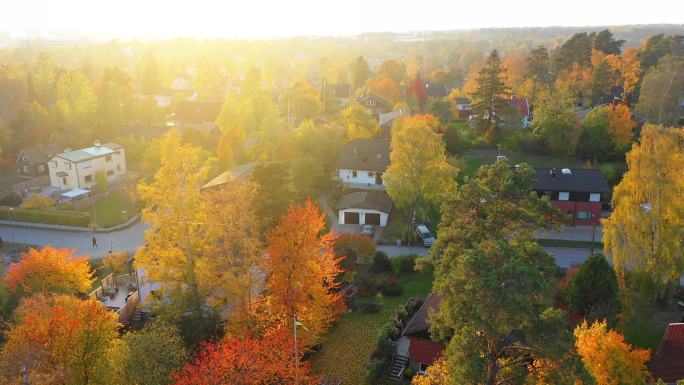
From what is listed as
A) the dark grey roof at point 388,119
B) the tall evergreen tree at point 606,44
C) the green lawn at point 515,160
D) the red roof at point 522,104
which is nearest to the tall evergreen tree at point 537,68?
the red roof at point 522,104

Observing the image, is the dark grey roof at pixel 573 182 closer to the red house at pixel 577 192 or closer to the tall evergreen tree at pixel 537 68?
the red house at pixel 577 192

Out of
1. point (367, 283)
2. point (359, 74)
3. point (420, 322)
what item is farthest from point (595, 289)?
point (359, 74)

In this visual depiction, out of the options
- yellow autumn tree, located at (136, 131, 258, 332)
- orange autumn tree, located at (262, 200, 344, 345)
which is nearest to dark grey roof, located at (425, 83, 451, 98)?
orange autumn tree, located at (262, 200, 344, 345)

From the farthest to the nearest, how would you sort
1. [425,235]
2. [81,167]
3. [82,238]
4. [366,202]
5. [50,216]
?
[81,167] < [50,216] < [82,238] < [366,202] < [425,235]

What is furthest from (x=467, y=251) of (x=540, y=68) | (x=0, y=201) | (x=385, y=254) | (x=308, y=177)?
(x=540, y=68)

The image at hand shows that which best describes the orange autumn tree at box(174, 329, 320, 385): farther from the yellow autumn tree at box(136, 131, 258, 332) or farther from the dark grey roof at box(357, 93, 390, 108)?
the dark grey roof at box(357, 93, 390, 108)

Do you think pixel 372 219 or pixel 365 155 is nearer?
pixel 372 219

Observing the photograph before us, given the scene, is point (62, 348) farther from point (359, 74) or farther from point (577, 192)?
point (359, 74)
